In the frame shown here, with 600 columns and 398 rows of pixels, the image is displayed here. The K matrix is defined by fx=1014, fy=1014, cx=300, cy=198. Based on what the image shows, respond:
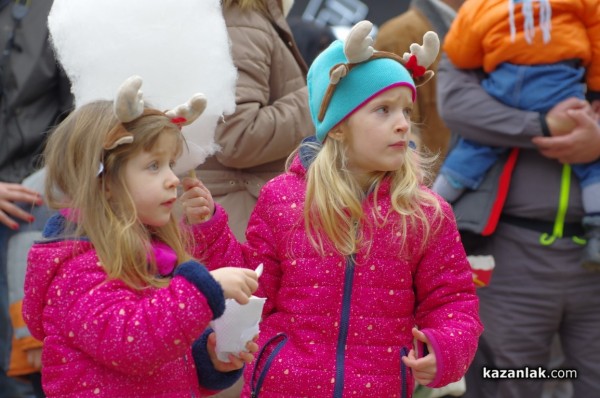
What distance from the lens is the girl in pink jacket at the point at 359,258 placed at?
2.66 metres

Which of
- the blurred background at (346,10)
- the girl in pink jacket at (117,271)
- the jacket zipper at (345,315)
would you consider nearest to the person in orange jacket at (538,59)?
the jacket zipper at (345,315)

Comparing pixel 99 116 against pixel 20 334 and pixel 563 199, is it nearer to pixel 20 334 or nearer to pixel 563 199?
pixel 20 334

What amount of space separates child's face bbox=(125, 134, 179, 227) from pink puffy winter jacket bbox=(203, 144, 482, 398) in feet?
1.25

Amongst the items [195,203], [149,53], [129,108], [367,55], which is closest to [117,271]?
[129,108]

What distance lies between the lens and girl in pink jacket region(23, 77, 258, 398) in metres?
2.17

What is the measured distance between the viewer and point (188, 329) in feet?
7.11

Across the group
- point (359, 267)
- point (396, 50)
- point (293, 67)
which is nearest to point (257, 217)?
point (359, 267)

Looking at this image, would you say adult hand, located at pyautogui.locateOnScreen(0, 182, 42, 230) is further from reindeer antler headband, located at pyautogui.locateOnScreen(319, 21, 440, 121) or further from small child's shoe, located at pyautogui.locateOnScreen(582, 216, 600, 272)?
small child's shoe, located at pyautogui.locateOnScreen(582, 216, 600, 272)

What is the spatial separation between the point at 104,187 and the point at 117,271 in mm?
205

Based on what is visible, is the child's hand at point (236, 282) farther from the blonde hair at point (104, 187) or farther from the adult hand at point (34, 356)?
the adult hand at point (34, 356)

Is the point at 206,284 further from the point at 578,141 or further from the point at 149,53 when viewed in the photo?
the point at 578,141

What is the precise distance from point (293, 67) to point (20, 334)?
4.51 feet

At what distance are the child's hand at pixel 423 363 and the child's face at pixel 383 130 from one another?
0.46m

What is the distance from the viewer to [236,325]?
238 cm
